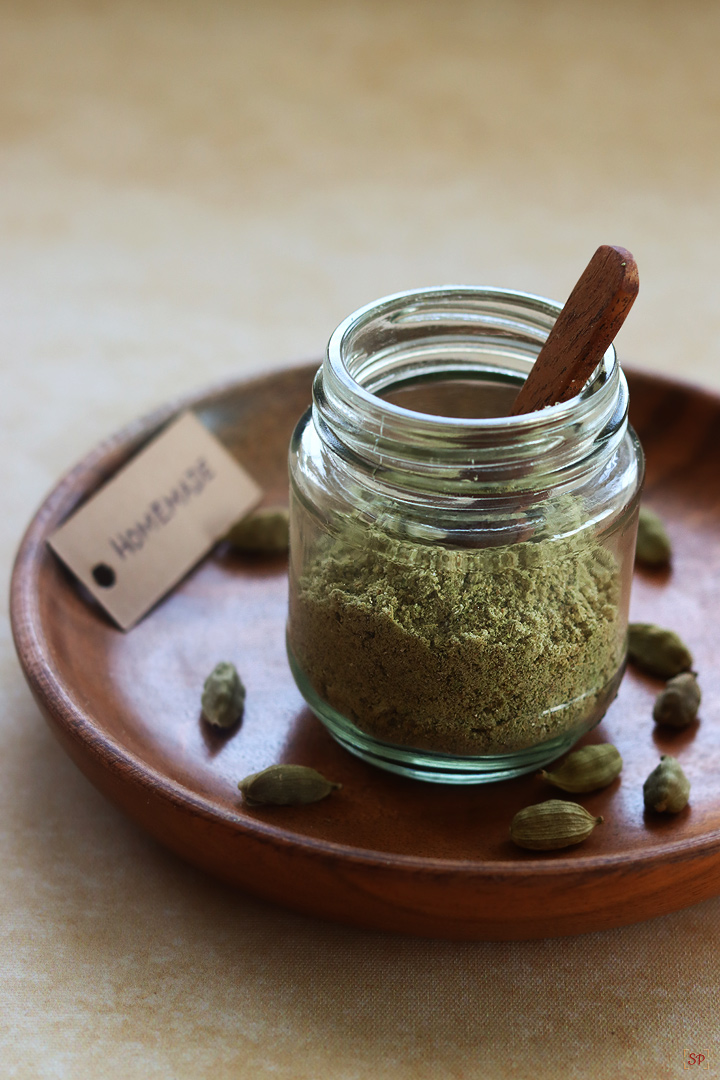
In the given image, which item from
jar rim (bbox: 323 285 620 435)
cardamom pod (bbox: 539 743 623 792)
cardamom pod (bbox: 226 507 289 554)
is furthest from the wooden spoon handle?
cardamom pod (bbox: 226 507 289 554)

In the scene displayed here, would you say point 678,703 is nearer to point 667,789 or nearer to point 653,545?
point 667,789

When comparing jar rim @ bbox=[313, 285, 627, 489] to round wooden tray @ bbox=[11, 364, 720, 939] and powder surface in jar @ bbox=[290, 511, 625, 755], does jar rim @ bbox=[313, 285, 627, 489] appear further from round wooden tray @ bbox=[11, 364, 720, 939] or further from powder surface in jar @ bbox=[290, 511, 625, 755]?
round wooden tray @ bbox=[11, 364, 720, 939]

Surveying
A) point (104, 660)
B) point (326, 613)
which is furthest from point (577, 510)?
point (104, 660)

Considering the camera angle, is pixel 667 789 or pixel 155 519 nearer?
pixel 667 789

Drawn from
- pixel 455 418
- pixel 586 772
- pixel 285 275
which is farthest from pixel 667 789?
pixel 285 275

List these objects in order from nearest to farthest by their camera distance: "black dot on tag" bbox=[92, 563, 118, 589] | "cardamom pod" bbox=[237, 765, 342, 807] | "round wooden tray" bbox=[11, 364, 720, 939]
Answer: "round wooden tray" bbox=[11, 364, 720, 939]
"cardamom pod" bbox=[237, 765, 342, 807]
"black dot on tag" bbox=[92, 563, 118, 589]

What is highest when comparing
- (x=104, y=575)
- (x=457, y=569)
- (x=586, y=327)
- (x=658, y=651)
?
(x=586, y=327)
